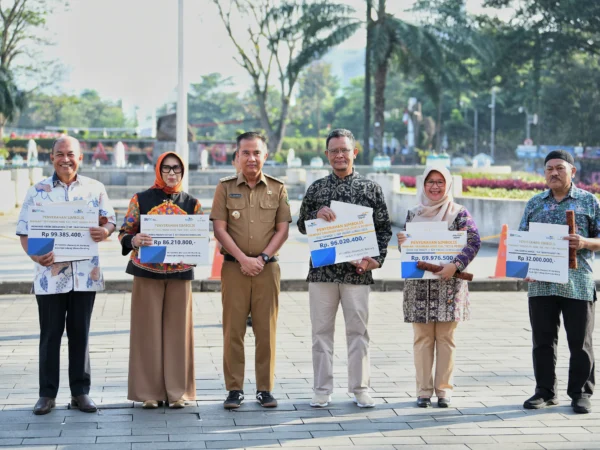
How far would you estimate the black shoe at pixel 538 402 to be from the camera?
6836 mm

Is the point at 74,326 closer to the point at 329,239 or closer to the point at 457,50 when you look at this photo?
the point at 329,239

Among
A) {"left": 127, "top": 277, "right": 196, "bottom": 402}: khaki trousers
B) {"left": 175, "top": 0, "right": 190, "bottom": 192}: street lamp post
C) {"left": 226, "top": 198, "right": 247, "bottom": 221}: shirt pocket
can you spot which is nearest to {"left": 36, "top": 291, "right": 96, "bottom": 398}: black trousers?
{"left": 127, "top": 277, "right": 196, "bottom": 402}: khaki trousers

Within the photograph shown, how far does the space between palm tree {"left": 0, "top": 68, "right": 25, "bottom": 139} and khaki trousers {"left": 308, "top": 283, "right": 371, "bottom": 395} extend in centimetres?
4074

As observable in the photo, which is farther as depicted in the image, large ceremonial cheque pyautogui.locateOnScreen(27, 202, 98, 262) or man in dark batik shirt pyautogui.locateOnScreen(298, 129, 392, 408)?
Answer: man in dark batik shirt pyautogui.locateOnScreen(298, 129, 392, 408)

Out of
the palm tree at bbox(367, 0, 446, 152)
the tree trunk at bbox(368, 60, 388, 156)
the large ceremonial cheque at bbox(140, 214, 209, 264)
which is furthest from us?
the tree trunk at bbox(368, 60, 388, 156)

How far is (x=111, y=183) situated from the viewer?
116 feet

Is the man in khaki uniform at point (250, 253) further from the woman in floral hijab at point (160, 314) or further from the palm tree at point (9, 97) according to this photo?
the palm tree at point (9, 97)

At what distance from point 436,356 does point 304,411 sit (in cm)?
99

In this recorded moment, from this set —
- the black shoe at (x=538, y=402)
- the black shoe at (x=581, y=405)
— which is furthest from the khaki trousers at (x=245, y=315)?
the black shoe at (x=581, y=405)

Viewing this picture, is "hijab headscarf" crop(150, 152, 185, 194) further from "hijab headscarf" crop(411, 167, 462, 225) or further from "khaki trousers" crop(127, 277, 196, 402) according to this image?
"hijab headscarf" crop(411, 167, 462, 225)

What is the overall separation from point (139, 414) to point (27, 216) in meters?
1.47

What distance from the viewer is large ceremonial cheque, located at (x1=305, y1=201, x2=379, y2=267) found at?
6801 millimetres

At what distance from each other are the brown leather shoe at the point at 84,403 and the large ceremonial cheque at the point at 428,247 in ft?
7.23

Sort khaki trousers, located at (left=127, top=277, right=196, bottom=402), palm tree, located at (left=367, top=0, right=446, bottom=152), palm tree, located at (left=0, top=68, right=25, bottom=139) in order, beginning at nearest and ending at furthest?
khaki trousers, located at (left=127, top=277, right=196, bottom=402) → palm tree, located at (left=367, top=0, right=446, bottom=152) → palm tree, located at (left=0, top=68, right=25, bottom=139)
